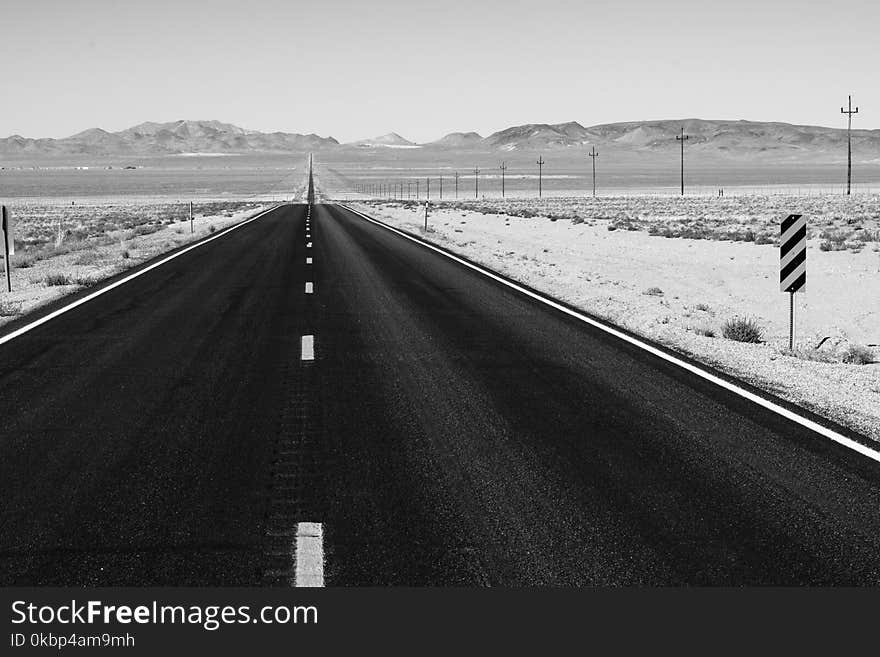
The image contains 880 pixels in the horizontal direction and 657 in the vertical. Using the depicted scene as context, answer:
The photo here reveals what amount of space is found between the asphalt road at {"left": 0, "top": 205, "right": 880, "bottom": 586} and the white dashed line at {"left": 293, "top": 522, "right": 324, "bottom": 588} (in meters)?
0.07

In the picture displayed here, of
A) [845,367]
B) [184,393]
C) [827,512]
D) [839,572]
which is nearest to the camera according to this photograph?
[839,572]

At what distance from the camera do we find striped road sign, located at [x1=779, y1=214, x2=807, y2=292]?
538 inches

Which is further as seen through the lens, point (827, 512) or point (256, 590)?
point (827, 512)

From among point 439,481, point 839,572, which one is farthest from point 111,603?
point 839,572

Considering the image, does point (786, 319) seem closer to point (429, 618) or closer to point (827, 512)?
point (827, 512)

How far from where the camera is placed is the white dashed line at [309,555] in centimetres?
498

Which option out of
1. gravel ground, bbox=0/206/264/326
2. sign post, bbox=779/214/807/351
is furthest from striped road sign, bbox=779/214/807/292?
gravel ground, bbox=0/206/264/326

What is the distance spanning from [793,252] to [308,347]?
688 cm

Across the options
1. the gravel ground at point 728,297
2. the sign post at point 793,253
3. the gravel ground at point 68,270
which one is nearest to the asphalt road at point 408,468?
the gravel ground at point 728,297

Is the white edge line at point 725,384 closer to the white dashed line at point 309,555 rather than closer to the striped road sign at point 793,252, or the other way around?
the striped road sign at point 793,252

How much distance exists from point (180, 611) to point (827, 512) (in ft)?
12.7

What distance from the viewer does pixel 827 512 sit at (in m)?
6.05

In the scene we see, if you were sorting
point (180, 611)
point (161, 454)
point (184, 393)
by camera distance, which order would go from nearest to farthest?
point (180, 611) → point (161, 454) → point (184, 393)

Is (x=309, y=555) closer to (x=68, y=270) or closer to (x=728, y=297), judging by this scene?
(x=728, y=297)
